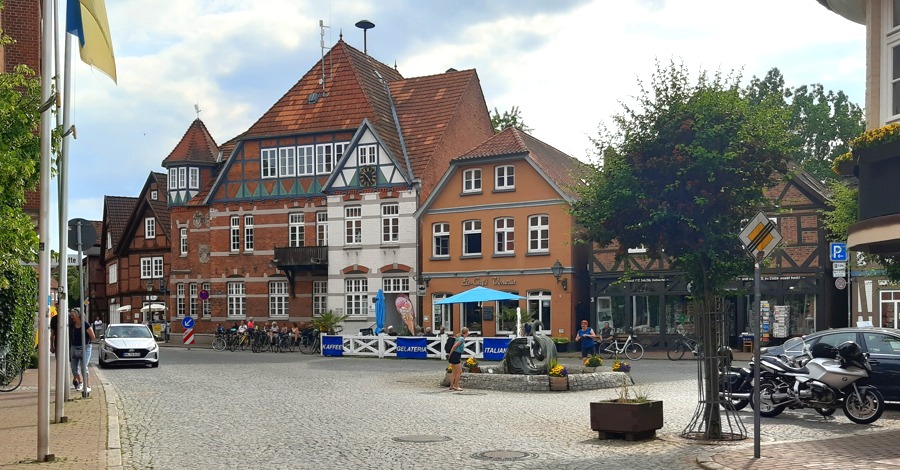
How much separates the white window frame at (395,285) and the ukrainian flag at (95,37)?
3360cm

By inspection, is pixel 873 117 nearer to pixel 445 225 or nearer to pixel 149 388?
pixel 149 388

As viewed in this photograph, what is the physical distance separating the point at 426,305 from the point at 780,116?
32749 mm

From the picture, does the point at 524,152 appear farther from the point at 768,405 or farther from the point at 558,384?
the point at 768,405

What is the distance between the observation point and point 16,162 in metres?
13.6

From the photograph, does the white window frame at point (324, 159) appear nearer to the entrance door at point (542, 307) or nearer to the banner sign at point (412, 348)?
the entrance door at point (542, 307)

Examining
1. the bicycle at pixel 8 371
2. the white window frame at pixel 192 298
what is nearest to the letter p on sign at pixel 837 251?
the bicycle at pixel 8 371

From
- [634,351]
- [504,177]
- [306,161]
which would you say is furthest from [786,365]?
[306,161]

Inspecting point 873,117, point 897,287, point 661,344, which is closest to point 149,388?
point 873,117

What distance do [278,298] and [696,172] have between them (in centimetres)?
3915

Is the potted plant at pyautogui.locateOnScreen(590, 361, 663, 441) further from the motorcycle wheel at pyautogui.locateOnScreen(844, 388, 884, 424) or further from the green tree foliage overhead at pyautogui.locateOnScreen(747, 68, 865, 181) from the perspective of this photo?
the green tree foliage overhead at pyautogui.locateOnScreen(747, 68, 865, 181)

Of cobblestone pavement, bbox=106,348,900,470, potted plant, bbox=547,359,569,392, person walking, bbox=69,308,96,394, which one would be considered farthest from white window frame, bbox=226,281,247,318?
potted plant, bbox=547,359,569,392

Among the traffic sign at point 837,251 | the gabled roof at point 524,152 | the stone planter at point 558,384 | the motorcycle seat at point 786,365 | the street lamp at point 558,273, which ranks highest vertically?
the gabled roof at point 524,152

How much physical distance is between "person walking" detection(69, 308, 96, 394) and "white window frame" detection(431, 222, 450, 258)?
26036mm

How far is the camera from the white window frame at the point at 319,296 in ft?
165
